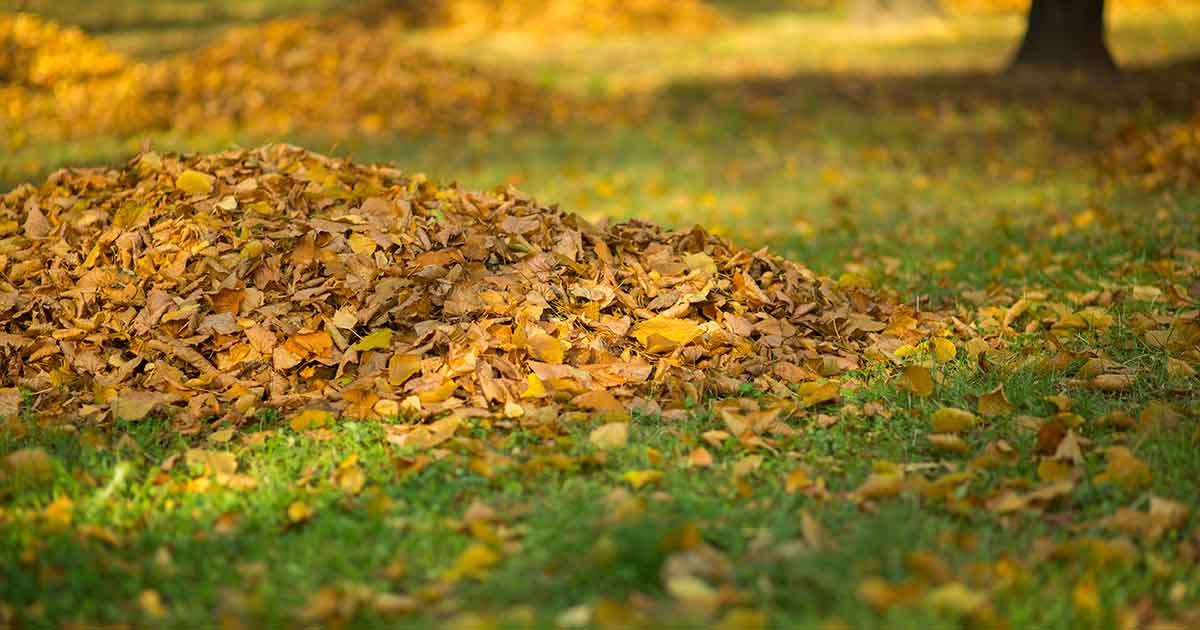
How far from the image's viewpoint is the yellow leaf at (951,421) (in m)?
3.69

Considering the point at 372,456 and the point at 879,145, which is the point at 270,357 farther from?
the point at 879,145

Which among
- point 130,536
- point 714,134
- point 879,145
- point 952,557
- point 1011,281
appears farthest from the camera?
point 714,134

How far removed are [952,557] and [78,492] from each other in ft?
8.32

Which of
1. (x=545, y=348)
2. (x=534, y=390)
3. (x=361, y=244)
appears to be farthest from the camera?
(x=361, y=244)

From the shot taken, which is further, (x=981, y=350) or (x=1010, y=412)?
(x=981, y=350)

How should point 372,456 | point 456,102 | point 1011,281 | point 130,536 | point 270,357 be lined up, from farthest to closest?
point 456,102 < point 1011,281 < point 270,357 < point 372,456 < point 130,536

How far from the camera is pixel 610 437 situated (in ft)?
11.8

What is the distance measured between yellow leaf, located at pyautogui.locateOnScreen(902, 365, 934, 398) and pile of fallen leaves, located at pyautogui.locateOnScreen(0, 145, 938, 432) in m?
0.30

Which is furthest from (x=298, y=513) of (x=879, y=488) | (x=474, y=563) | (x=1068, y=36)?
(x=1068, y=36)

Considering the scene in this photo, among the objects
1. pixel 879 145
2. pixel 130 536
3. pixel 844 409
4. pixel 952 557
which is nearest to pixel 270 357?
pixel 130 536

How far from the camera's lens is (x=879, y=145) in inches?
391

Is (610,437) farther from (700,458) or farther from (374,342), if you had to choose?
(374,342)

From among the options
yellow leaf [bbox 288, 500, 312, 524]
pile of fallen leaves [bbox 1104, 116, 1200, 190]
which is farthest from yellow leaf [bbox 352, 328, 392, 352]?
pile of fallen leaves [bbox 1104, 116, 1200, 190]

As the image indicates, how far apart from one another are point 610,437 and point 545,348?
0.61 meters
